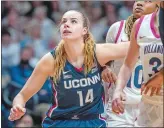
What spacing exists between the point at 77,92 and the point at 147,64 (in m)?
0.79

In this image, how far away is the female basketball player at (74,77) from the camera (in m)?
3.98

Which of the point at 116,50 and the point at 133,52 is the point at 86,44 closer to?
the point at 116,50

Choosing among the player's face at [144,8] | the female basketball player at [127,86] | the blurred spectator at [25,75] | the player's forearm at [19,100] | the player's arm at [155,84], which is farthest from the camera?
the blurred spectator at [25,75]

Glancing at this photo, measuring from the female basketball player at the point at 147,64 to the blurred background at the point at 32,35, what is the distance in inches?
111

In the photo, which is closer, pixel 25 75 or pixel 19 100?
pixel 19 100

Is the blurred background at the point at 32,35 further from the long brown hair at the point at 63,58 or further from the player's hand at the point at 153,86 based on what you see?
the player's hand at the point at 153,86

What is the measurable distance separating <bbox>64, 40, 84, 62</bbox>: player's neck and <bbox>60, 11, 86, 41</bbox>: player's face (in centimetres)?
5

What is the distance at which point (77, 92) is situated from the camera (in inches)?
157

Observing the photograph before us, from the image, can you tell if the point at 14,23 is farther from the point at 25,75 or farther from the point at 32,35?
the point at 25,75

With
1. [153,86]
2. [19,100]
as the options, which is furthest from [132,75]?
[153,86]

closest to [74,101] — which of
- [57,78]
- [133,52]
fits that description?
[57,78]

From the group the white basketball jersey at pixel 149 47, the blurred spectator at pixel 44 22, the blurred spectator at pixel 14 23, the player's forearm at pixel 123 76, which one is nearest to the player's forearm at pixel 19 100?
the player's forearm at pixel 123 76

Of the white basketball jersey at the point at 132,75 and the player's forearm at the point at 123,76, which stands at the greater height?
the player's forearm at the point at 123,76

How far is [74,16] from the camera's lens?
161 inches
